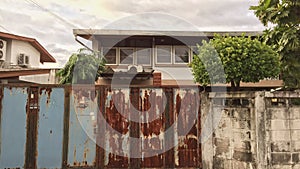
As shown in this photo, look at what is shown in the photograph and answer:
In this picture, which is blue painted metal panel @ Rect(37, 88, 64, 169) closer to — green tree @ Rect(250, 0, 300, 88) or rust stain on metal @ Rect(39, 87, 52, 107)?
rust stain on metal @ Rect(39, 87, 52, 107)

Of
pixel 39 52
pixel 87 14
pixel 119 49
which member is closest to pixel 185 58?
pixel 119 49

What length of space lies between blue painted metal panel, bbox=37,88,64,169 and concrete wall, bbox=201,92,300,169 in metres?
3.67

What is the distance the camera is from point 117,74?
8328mm

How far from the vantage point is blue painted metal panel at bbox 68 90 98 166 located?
5.23m

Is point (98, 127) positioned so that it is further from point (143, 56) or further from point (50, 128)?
point (143, 56)

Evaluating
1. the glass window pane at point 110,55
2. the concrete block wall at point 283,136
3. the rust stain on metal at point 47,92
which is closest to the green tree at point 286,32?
the concrete block wall at point 283,136

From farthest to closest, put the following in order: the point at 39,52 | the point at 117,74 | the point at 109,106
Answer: the point at 39,52, the point at 117,74, the point at 109,106

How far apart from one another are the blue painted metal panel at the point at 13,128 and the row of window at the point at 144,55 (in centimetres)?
553

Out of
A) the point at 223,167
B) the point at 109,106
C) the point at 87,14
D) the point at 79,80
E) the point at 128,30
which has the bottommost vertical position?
the point at 223,167

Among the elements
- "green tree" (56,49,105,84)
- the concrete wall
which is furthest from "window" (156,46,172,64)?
the concrete wall

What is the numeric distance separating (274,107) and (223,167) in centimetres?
173

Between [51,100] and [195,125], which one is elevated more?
[51,100]

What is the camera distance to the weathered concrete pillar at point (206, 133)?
17.0ft

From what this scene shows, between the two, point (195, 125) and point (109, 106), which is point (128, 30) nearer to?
point (109, 106)
